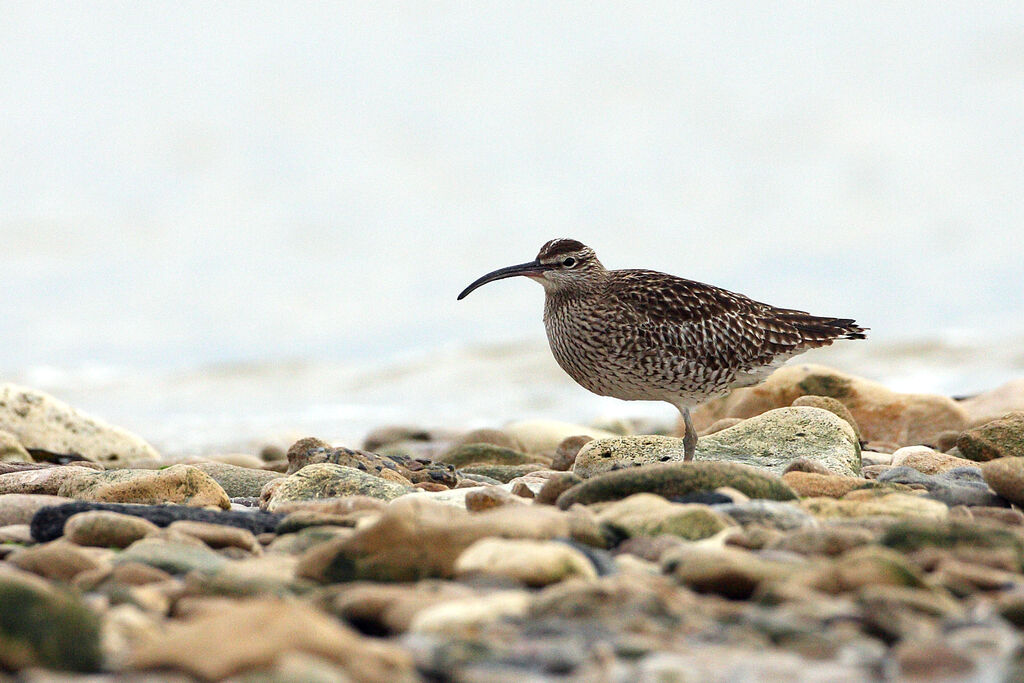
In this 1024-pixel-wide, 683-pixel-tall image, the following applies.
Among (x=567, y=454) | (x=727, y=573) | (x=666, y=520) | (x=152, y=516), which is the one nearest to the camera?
(x=727, y=573)

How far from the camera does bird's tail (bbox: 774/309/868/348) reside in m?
9.69

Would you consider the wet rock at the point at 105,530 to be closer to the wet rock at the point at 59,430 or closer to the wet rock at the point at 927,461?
the wet rock at the point at 927,461

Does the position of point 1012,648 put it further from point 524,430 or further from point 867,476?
point 524,430

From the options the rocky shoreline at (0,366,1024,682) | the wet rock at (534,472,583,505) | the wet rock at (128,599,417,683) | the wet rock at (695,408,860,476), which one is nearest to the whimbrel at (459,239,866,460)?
the wet rock at (695,408,860,476)

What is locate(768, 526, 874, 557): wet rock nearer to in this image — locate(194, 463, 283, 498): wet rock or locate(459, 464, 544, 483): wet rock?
locate(459, 464, 544, 483): wet rock

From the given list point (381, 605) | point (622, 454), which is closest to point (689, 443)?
point (622, 454)

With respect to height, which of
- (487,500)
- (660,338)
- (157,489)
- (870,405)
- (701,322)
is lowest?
(487,500)

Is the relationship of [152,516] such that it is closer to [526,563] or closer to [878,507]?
[526,563]

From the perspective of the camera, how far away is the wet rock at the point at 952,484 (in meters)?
6.23

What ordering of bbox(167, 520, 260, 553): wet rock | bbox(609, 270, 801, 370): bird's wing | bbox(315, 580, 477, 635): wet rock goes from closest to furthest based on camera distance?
1. bbox(315, 580, 477, 635): wet rock
2. bbox(167, 520, 260, 553): wet rock
3. bbox(609, 270, 801, 370): bird's wing

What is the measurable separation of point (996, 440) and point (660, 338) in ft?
8.29

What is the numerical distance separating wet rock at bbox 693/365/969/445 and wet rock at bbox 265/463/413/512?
5330 millimetres

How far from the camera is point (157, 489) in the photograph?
667 centimetres

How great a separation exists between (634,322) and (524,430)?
355cm
